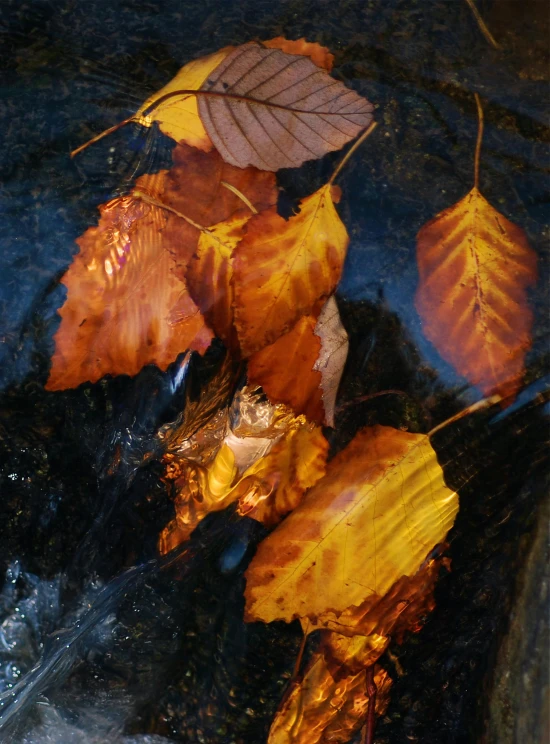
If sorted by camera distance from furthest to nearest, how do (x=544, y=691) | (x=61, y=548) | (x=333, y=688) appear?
(x=61, y=548) → (x=333, y=688) → (x=544, y=691)

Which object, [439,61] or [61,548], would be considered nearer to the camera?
[439,61]

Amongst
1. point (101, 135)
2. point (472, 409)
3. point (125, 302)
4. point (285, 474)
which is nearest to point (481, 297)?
point (472, 409)

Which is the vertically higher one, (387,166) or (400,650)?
(387,166)

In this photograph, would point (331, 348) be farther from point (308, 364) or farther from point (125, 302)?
point (125, 302)

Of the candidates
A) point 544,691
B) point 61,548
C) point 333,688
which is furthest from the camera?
point 61,548

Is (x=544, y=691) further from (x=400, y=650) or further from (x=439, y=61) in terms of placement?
(x=439, y=61)

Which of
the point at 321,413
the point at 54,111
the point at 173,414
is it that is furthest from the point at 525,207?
the point at 54,111

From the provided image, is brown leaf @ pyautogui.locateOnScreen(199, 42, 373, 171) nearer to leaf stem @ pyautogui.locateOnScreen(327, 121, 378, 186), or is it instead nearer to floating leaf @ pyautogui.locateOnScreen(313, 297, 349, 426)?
leaf stem @ pyautogui.locateOnScreen(327, 121, 378, 186)

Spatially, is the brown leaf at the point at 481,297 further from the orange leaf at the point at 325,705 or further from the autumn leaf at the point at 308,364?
the orange leaf at the point at 325,705
